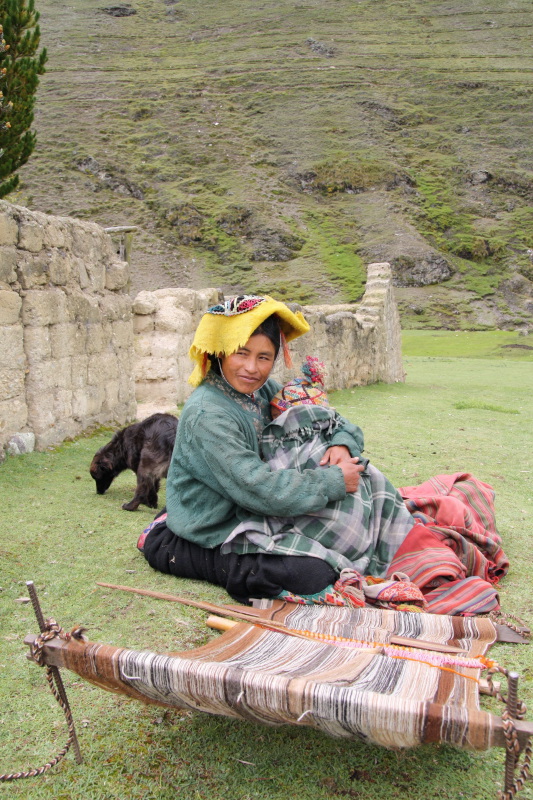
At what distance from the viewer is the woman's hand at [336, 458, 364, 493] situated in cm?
293

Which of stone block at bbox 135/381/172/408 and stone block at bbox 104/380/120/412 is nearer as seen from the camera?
stone block at bbox 104/380/120/412

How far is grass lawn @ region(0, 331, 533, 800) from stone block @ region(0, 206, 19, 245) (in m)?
1.81

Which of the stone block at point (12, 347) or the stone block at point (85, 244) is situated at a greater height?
the stone block at point (85, 244)

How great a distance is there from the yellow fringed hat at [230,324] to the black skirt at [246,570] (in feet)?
2.65

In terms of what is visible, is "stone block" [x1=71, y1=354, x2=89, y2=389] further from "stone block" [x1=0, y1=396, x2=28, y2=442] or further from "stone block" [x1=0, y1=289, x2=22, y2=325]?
"stone block" [x1=0, y1=289, x2=22, y2=325]

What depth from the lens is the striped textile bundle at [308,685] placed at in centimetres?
157

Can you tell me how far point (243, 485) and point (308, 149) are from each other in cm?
5458

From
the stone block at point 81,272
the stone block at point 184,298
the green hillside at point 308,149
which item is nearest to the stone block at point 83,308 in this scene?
the stone block at point 81,272

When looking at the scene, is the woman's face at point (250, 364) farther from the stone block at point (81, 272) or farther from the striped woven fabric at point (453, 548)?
the stone block at point (81, 272)

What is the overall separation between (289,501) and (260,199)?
47176 millimetres

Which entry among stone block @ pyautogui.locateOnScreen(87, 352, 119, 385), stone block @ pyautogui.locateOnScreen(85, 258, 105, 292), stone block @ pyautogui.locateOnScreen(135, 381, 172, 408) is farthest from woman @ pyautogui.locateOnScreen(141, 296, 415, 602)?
stone block @ pyautogui.locateOnScreen(135, 381, 172, 408)

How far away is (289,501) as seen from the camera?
9.25 ft

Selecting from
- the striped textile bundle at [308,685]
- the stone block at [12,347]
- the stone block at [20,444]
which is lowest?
the stone block at [20,444]

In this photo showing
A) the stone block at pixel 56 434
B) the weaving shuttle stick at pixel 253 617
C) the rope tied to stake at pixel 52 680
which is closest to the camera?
the rope tied to stake at pixel 52 680
